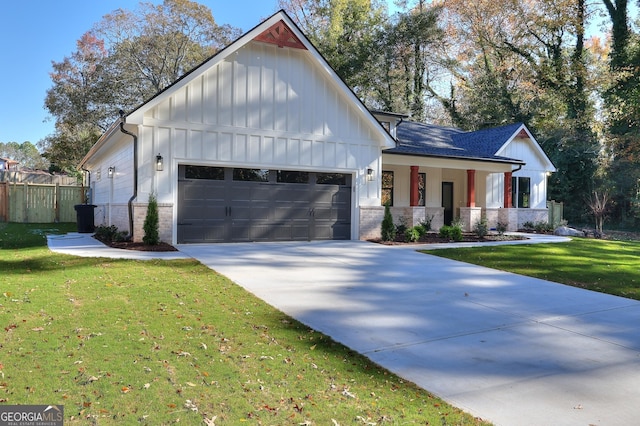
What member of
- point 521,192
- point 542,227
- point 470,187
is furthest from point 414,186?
point 521,192

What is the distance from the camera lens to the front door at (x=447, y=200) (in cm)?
2092

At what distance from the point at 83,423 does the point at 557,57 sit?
35.3 meters

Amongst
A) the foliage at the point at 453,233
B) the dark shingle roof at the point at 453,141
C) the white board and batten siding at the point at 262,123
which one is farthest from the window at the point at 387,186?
the foliage at the point at 453,233

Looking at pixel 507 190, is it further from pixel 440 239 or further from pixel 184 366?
pixel 184 366

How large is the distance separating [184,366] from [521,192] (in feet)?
73.4

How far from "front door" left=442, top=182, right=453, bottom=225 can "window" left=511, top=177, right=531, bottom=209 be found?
3714mm

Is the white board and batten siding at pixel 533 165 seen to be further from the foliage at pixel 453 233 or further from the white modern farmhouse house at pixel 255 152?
the foliage at pixel 453 233

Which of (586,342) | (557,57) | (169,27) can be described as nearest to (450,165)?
(586,342)

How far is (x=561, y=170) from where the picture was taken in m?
27.5

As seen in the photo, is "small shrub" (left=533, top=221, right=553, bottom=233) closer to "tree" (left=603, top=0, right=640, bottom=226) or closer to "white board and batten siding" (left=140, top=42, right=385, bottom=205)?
"tree" (left=603, top=0, right=640, bottom=226)

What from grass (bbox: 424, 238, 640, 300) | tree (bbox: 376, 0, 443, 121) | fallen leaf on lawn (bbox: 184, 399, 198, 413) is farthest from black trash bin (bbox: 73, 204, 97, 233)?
tree (bbox: 376, 0, 443, 121)

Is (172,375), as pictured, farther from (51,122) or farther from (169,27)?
(51,122)

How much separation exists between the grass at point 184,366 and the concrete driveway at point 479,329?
0.41 m

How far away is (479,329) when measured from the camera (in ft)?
17.4
